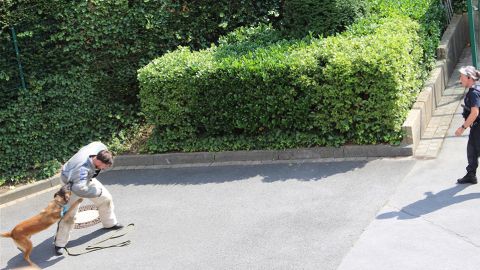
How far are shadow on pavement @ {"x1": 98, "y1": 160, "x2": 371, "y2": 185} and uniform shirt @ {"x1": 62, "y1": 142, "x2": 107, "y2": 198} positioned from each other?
218 centimetres

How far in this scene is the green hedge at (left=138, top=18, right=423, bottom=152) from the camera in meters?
9.58

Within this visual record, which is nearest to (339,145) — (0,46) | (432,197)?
(432,197)

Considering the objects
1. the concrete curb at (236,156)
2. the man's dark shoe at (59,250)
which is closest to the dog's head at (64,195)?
the man's dark shoe at (59,250)

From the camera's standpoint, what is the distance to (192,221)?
27.6 feet

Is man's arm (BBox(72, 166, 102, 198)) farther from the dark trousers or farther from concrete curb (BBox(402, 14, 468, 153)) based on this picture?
the dark trousers

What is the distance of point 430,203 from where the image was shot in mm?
7793

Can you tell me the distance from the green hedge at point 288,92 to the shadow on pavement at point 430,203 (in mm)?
1695

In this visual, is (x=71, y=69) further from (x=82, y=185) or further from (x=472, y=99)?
(x=472, y=99)

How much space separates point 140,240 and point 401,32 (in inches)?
223

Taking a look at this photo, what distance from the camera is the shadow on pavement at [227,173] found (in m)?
9.34

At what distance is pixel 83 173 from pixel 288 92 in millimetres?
3598

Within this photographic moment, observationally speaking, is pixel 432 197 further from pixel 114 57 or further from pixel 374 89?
pixel 114 57

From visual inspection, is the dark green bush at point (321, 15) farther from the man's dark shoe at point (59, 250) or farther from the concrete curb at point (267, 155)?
the man's dark shoe at point (59, 250)

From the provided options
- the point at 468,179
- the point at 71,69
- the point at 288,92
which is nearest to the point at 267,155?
the point at 288,92
